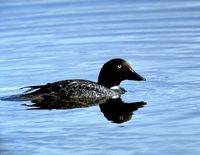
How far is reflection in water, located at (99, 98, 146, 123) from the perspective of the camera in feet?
51.1

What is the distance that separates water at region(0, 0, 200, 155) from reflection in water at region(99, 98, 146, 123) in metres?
0.15

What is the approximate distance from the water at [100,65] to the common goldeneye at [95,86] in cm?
23

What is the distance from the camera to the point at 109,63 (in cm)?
1814

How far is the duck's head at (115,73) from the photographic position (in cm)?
1809

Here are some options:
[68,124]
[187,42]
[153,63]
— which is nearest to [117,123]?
[68,124]

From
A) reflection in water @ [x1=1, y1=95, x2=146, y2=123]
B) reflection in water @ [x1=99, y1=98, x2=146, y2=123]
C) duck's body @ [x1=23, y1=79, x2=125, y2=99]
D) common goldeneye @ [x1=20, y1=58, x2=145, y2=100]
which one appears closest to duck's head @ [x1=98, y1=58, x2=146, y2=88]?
common goldeneye @ [x1=20, y1=58, x2=145, y2=100]

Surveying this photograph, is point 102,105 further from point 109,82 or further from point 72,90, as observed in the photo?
point 109,82

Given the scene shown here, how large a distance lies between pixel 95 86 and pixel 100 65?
1.99m

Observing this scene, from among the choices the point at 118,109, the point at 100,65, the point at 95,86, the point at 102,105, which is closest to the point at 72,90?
the point at 95,86

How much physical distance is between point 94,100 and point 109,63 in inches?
40.8

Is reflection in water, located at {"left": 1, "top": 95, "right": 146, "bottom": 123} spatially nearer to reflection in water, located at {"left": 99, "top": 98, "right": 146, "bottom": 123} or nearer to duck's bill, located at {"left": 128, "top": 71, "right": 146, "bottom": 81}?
reflection in water, located at {"left": 99, "top": 98, "right": 146, "bottom": 123}

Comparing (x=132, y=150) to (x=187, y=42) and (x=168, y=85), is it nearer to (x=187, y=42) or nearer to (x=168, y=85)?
(x=168, y=85)

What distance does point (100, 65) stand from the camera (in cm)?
1944

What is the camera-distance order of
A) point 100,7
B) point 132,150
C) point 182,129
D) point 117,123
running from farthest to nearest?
point 100,7, point 117,123, point 182,129, point 132,150
